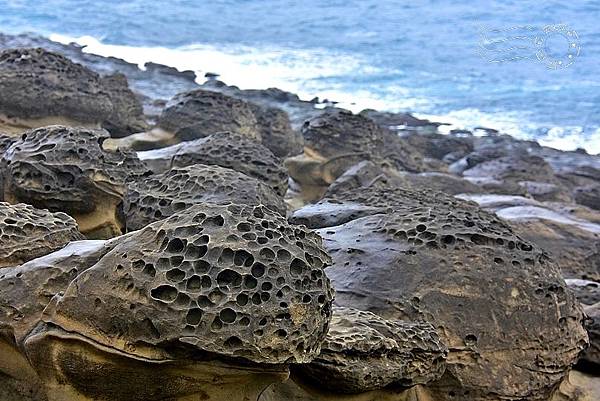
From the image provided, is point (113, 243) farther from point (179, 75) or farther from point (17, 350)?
point (179, 75)

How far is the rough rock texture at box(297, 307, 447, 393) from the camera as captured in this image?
1763 millimetres

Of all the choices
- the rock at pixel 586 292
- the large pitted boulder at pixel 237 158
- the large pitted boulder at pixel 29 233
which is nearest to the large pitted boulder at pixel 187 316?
the large pitted boulder at pixel 29 233

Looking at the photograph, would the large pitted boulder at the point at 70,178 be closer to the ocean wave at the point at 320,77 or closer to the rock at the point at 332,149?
the rock at the point at 332,149

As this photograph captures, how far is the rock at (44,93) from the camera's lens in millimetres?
3945

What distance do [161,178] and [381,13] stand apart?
2500cm

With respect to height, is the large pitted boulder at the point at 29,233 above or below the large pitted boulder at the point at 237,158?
above

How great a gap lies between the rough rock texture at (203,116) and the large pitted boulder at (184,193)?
71.8 inches

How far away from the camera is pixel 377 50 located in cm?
2122

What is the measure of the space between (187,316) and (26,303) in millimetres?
408

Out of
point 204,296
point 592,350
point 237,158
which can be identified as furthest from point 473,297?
point 237,158

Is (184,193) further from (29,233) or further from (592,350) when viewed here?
(592,350)

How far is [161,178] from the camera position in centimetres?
255

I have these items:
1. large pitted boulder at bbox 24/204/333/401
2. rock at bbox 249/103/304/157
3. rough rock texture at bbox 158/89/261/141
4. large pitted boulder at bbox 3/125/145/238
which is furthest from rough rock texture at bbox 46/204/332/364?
rock at bbox 249/103/304/157

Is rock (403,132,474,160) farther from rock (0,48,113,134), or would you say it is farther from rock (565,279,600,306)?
rock (565,279,600,306)
